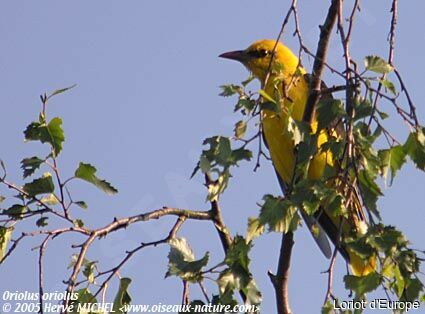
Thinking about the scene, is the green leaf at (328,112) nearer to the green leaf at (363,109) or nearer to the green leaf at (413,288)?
the green leaf at (363,109)

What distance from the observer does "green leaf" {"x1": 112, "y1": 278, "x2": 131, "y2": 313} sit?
11.2ft

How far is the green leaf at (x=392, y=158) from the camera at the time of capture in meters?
3.12

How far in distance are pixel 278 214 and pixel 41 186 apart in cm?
98

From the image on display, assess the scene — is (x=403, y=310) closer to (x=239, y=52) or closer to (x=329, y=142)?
(x=329, y=142)

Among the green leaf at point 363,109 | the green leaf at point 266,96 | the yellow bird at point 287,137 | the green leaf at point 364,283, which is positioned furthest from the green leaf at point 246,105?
the yellow bird at point 287,137

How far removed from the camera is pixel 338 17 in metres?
3.30

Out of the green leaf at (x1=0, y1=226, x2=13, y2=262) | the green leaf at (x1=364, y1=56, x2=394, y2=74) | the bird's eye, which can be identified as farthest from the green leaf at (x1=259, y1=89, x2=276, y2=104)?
the bird's eye

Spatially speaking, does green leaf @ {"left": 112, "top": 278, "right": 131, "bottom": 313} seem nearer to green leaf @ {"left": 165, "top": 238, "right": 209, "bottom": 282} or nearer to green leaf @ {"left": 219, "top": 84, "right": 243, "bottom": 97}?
green leaf @ {"left": 165, "top": 238, "right": 209, "bottom": 282}

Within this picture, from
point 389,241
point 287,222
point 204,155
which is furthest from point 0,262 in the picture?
point 389,241

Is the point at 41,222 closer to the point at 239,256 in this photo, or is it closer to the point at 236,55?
the point at 239,256

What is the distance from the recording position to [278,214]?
9.45ft

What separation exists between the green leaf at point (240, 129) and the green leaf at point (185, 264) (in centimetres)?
44

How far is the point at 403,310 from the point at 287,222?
0.55 m

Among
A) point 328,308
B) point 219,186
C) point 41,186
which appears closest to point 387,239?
point 328,308
